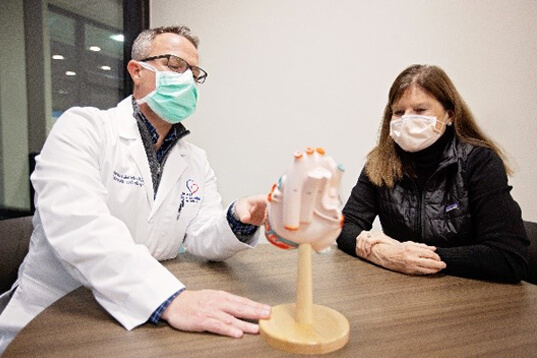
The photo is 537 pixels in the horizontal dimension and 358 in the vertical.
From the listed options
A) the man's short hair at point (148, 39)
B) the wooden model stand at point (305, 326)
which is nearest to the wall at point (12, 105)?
the man's short hair at point (148, 39)

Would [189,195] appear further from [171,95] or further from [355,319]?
[355,319]

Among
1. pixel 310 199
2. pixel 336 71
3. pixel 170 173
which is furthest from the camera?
pixel 336 71

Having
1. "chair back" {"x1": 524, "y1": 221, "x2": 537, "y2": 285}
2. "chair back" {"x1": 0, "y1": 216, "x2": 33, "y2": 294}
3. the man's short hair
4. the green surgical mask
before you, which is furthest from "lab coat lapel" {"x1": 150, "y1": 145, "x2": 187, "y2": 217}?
"chair back" {"x1": 524, "y1": 221, "x2": 537, "y2": 285}

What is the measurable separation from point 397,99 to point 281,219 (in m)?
1.05

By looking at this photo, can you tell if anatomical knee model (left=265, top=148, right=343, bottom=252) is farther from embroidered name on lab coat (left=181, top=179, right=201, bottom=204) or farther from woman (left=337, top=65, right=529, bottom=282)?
embroidered name on lab coat (left=181, top=179, right=201, bottom=204)

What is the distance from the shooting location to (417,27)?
2.19 metres

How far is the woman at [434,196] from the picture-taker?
1.23m

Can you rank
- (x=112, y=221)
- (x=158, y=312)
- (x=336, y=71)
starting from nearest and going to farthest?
(x=158, y=312)
(x=112, y=221)
(x=336, y=71)

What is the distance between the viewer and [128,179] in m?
1.30

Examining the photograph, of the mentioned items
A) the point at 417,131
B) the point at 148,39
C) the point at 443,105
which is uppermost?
the point at 148,39

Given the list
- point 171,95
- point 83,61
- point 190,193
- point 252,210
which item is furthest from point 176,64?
point 83,61

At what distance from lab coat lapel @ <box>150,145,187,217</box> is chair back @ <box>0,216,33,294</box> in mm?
537

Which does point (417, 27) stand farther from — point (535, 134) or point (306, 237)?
point (306, 237)

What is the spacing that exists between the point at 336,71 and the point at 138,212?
1.51 m
